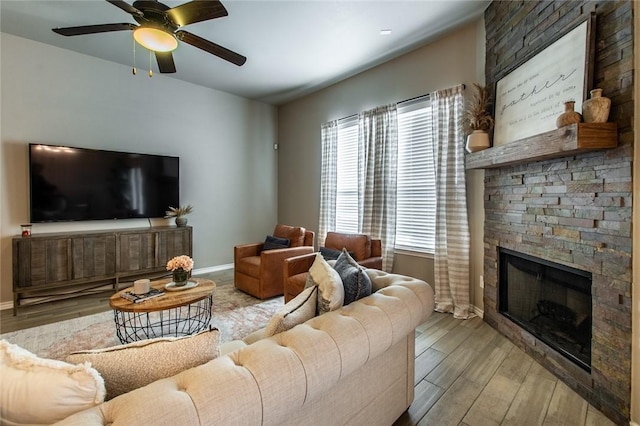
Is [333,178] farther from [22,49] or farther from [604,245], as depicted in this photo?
[22,49]

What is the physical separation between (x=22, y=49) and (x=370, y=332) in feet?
16.8

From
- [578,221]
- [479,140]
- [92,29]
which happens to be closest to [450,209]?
[479,140]

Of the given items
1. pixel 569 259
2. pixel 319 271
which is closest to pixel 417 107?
pixel 569 259

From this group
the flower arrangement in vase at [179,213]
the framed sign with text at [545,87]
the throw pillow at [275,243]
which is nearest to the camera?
the framed sign with text at [545,87]

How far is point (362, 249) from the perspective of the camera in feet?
11.3

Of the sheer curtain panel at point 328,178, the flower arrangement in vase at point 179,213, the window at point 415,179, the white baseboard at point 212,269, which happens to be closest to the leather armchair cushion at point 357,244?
the window at point 415,179

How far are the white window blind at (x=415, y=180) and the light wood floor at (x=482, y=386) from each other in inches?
47.3

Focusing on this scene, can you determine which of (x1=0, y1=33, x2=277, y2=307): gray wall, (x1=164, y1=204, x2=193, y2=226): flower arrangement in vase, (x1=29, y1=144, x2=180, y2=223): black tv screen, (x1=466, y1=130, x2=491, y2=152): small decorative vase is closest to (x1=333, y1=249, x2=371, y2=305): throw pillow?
(x1=466, y1=130, x2=491, y2=152): small decorative vase

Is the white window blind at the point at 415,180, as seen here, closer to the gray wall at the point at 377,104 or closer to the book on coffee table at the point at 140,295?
the gray wall at the point at 377,104

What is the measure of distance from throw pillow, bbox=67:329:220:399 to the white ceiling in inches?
122

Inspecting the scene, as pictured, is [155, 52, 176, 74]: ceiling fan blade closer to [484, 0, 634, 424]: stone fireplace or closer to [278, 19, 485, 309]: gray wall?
[278, 19, 485, 309]: gray wall

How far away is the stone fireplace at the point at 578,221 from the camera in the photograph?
1701mm

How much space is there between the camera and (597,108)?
1.74 m

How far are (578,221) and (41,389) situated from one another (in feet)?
9.18
